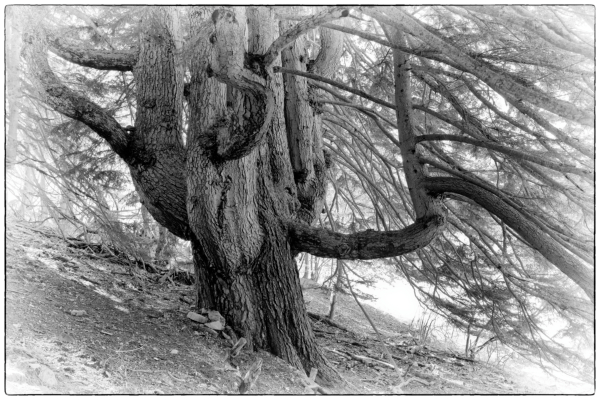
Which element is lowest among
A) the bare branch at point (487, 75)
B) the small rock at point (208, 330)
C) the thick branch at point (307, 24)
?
the small rock at point (208, 330)

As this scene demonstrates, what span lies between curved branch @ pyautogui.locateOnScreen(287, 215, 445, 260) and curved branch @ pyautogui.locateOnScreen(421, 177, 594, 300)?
0.21 metres

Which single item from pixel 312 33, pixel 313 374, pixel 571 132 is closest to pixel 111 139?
pixel 313 374

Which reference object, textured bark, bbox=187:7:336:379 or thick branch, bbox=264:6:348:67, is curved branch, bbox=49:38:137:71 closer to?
textured bark, bbox=187:7:336:379

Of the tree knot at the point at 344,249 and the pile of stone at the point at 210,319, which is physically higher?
the tree knot at the point at 344,249

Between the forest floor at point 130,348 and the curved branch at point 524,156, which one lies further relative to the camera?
the forest floor at point 130,348

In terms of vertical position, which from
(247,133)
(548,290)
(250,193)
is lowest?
(548,290)

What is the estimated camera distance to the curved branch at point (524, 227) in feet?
8.22

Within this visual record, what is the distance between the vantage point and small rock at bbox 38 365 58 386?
7.29 feet

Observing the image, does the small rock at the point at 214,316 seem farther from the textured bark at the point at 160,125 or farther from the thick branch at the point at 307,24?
the thick branch at the point at 307,24

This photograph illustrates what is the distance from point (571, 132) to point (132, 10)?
3.07m

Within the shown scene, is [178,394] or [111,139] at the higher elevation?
[111,139]

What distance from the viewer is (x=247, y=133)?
8.64 feet

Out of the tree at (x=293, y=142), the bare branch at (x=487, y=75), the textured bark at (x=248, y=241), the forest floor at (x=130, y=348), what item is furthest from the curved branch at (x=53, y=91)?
the bare branch at (x=487, y=75)

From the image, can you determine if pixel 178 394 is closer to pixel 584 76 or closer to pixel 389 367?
pixel 389 367
